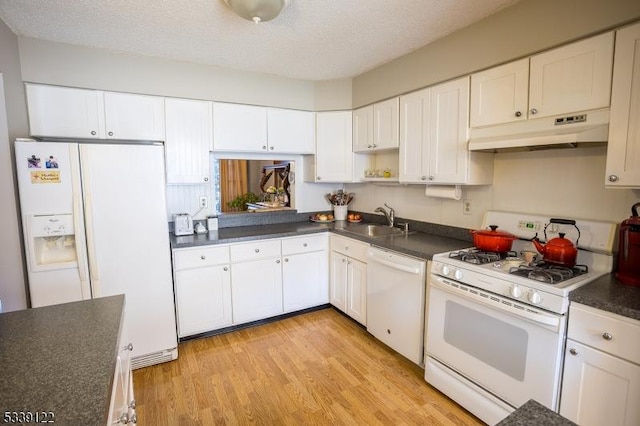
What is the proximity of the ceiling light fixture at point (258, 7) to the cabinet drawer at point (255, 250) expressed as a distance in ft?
5.89

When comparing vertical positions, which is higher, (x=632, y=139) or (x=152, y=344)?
(x=632, y=139)

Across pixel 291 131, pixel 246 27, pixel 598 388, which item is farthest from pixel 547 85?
pixel 291 131

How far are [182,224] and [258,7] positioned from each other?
1.93m

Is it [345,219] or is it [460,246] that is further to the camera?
[345,219]

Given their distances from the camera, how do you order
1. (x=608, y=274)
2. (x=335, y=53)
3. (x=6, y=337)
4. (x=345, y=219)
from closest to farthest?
(x=6, y=337) < (x=608, y=274) < (x=335, y=53) < (x=345, y=219)

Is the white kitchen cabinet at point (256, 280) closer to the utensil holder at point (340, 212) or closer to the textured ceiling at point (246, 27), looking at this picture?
the utensil holder at point (340, 212)

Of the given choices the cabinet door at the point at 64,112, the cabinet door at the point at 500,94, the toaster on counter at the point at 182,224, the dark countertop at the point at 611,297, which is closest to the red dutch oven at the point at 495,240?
the dark countertop at the point at 611,297

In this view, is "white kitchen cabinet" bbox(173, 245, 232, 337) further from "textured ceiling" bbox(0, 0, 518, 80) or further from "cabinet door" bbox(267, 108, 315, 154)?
"textured ceiling" bbox(0, 0, 518, 80)

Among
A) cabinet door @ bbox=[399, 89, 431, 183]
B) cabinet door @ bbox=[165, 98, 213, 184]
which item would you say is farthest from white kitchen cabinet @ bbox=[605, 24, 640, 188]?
cabinet door @ bbox=[165, 98, 213, 184]

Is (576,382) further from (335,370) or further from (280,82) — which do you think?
(280,82)

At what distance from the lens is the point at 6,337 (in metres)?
1.10

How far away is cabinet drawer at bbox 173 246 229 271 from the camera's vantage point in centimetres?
263

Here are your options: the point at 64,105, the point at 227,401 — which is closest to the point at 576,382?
the point at 227,401

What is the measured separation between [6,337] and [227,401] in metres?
1.35
